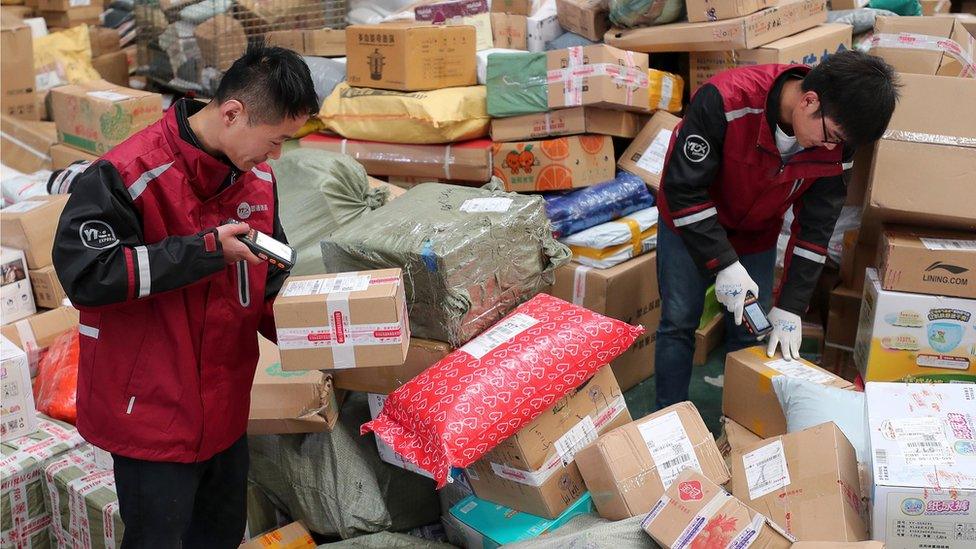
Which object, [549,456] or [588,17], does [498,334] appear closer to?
[549,456]

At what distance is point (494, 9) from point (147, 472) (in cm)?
300

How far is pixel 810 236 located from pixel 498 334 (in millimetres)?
973

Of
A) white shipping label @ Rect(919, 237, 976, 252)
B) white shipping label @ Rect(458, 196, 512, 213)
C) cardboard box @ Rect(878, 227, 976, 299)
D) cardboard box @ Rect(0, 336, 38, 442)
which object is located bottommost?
cardboard box @ Rect(0, 336, 38, 442)

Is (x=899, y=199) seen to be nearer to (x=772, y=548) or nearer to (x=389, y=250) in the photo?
(x=772, y=548)

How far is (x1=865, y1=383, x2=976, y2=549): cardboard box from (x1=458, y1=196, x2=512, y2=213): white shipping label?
1.04 meters

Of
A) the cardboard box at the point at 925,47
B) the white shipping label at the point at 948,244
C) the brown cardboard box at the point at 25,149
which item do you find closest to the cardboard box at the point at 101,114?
the brown cardboard box at the point at 25,149

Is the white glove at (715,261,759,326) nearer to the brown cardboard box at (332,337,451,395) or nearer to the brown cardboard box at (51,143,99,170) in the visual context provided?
the brown cardboard box at (332,337,451,395)

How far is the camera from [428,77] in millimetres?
3596

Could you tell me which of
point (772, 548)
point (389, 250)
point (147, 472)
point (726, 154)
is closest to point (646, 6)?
point (726, 154)

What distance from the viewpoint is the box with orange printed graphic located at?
342cm

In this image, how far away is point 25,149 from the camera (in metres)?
4.02

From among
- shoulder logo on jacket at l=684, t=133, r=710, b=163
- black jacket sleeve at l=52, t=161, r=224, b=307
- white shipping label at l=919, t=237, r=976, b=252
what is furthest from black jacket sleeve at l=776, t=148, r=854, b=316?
black jacket sleeve at l=52, t=161, r=224, b=307

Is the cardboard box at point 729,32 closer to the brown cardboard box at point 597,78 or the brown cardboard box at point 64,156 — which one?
the brown cardboard box at point 597,78

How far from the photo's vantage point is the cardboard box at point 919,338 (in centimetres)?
256
